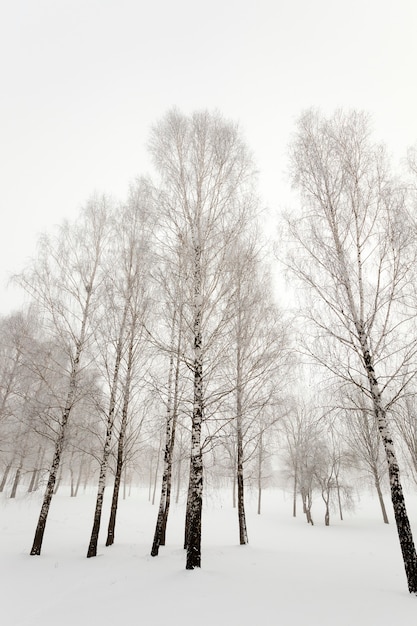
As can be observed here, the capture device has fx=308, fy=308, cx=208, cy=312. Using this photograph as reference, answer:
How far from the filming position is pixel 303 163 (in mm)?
8031

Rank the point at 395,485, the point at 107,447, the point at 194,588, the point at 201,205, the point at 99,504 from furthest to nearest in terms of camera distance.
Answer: the point at 107,447 < the point at 99,504 < the point at 201,205 < the point at 395,485 < the point at 194,588

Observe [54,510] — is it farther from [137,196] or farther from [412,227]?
[412,227]

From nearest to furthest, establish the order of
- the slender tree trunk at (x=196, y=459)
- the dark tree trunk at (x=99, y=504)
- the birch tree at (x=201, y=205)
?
1. the slender tree trunk at (x=196, y=459)
2. the birch tree at (x=201, y=205)
3. the dark tree trunk at (x=99, y=504)

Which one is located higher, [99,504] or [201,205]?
[201,205]

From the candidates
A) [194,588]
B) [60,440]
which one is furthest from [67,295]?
[194,588]

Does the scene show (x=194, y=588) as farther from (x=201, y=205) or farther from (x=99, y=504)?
(x=201, y=205)

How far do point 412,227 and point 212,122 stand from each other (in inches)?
253

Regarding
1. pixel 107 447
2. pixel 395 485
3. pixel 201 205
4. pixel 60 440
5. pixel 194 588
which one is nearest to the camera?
pixel 194 588

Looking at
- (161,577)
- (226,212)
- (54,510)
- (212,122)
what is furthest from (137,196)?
(54,510)

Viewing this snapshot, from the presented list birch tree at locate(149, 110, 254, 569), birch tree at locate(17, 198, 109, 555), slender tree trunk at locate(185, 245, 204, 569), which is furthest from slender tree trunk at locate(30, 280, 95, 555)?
slender tree trunk at locate(185, 245, 204, 569)

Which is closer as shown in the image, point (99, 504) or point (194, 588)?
point (194, 588)

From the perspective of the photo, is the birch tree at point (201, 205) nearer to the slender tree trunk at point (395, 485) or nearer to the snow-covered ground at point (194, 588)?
the snow-covered ground at point (194, 588)

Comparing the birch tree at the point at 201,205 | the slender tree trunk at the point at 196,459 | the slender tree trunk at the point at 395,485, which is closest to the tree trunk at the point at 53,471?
the birch tree at the point at 201,205

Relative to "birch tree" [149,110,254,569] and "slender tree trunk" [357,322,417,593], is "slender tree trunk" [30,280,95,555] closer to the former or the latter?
"birch tree" [149,110,254,569]
